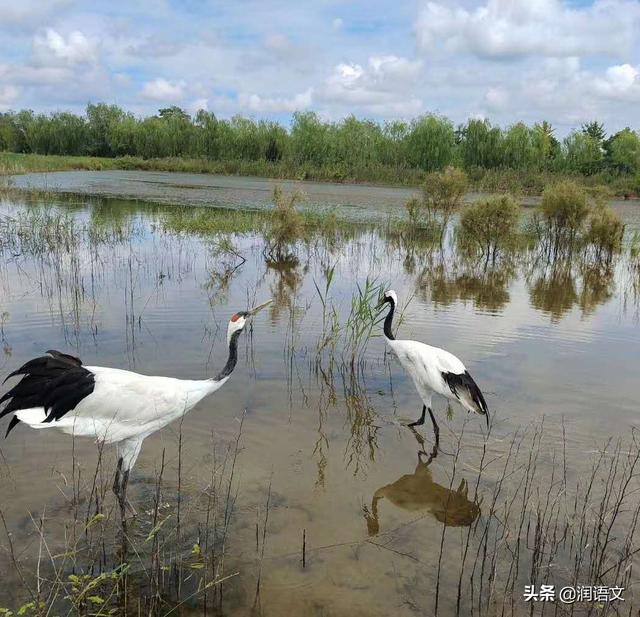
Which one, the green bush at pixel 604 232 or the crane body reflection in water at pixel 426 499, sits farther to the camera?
the green bush at pixel 604 232

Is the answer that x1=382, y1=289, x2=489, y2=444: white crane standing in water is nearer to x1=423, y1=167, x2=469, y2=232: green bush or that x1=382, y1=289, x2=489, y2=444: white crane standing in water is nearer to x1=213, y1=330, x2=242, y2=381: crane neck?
x1=213, y1=330, x2=242, y2=381: crane neck

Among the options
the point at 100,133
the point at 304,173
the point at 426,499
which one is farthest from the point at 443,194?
the point at 100,133

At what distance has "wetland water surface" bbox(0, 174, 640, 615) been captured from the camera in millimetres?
3898

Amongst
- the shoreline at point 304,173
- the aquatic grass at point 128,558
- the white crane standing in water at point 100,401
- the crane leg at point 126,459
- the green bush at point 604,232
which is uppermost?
the shoreline at point 304,173

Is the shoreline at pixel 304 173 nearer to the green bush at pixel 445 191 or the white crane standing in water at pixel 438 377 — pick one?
the green bush at pixel 445 191

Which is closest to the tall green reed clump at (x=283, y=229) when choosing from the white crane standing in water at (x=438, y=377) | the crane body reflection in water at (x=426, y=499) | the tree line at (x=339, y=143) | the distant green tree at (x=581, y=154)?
the white crane standing in water at (x=438, y=377)

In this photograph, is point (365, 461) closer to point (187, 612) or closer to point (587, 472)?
point (587, 472)

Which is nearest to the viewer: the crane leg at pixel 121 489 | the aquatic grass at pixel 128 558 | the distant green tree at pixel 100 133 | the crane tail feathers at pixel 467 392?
the aquatic grass at pixel 128 558

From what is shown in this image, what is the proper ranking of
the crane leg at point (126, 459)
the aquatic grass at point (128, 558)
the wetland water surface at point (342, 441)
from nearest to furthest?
the aquatic grass at point (128, 558) → the wetland water surface at point (342, 441) → the crane leg at point (126, 459)

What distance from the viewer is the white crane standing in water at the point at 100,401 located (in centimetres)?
415

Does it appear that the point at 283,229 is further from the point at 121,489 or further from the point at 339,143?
the point at 339,143

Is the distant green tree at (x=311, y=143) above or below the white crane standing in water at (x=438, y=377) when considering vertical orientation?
above

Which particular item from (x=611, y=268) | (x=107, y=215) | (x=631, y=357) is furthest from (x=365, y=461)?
A: (x=107, y=215)

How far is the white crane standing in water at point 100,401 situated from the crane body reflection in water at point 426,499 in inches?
64.0
